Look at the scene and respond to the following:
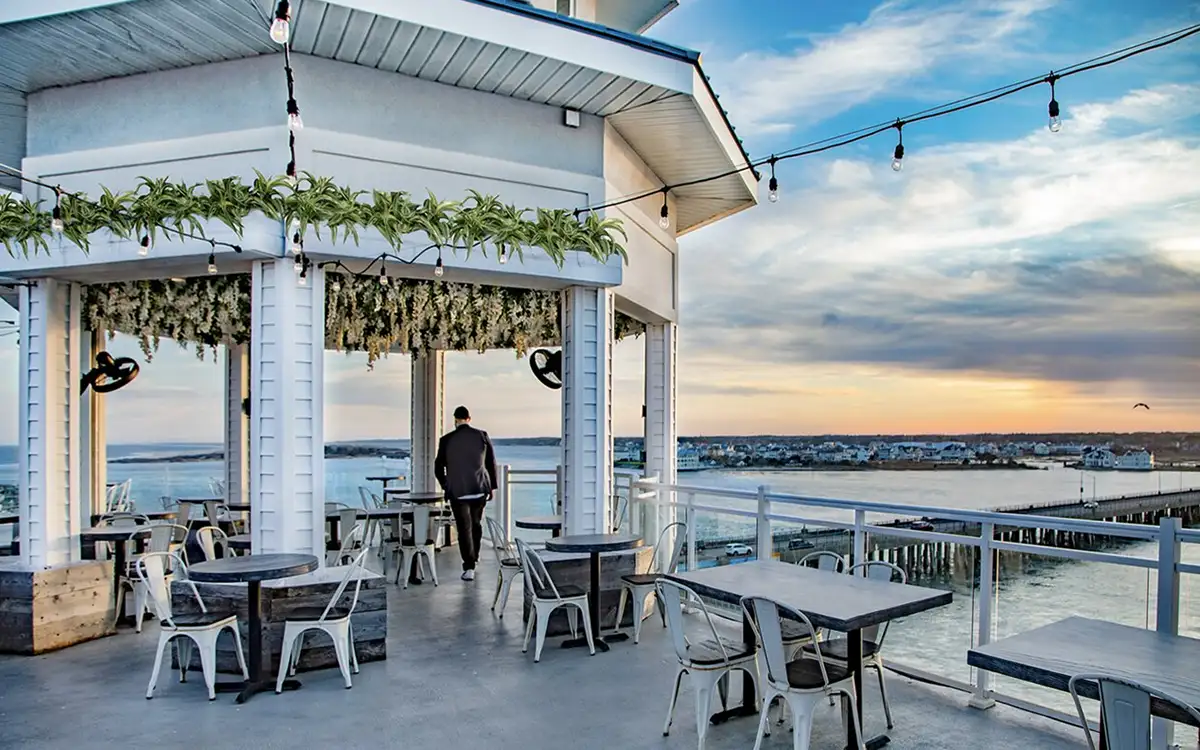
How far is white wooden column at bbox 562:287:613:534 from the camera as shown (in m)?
6.48

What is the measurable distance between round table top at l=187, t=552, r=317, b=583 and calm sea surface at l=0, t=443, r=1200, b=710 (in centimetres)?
325

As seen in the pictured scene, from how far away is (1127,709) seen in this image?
228 centimetres

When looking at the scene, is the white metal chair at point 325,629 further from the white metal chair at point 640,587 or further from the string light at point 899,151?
the string light at point 899,151

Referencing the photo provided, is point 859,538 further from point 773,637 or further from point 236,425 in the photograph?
point 236,425

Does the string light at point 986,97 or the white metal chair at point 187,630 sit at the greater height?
the string light at point 986,97

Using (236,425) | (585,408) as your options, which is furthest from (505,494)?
(585,408)

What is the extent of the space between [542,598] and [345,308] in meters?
3.17

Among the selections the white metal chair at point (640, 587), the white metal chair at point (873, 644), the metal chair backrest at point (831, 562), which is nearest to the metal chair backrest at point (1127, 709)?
the white metal chair at point (873, 644)

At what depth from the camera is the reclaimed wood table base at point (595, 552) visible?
558 centimetres

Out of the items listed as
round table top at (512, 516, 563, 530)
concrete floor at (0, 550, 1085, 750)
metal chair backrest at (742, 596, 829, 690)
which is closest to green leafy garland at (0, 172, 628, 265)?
round table top at (512, 516, 563, 530)

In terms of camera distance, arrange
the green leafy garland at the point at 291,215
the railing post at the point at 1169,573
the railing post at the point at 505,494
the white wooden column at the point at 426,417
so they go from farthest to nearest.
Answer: the white wooden column at the point at 426,417, the railing post at the point at 505,494, the green leafy garland at the point at 291,215, the railing post at the point at 1169,573

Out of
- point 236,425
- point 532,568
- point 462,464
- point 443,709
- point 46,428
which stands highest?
point 46,428

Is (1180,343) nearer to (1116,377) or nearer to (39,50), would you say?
(1116,377)

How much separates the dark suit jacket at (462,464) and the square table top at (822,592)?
4074 millimetres
